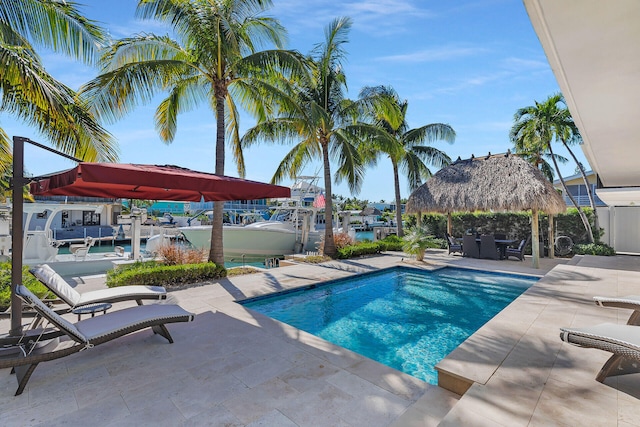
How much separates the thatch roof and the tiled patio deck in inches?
315

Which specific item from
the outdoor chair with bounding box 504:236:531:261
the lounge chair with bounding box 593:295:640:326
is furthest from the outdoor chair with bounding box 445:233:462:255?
the lounge chair with bounding box 593:295:640:326

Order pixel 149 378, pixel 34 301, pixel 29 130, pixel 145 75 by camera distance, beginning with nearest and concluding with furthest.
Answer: pixel 34 301 < pixel 149 378 < pixel 29 130 < pixel 145 75

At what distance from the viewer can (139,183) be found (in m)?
4.04

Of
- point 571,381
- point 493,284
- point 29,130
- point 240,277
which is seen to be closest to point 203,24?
point 29,130

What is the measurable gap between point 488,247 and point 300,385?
39.8 ft

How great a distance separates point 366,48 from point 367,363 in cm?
934

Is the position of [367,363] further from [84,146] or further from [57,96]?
[84,146]

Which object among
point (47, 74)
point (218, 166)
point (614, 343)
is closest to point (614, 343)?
point (614, 343)

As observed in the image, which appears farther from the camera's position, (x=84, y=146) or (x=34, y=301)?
(x=84, y=146)

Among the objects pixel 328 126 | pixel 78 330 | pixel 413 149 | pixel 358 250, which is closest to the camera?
pixel 78 330

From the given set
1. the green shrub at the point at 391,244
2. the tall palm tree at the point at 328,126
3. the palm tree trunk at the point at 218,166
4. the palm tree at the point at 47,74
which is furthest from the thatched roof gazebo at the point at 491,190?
the palm tree at the point at 47,74

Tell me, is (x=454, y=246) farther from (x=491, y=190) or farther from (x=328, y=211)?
(x=328, y=211)

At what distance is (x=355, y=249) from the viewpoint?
13281mm

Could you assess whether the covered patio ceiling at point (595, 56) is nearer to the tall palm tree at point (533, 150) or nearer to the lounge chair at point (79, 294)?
the lounge chair at point (79, 294)
